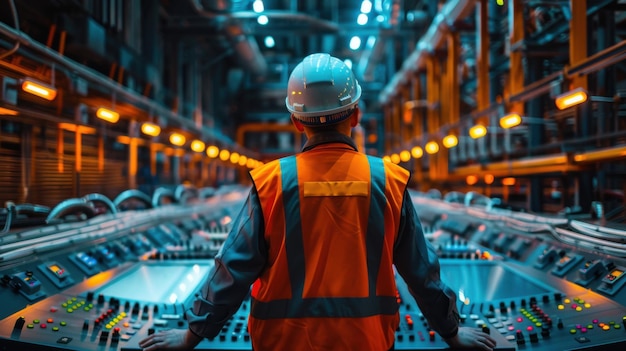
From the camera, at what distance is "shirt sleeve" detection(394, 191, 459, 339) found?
1.49 metres

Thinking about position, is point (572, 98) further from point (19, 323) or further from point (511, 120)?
point (19, 323)

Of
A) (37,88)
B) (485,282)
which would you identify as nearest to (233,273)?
(485,282)

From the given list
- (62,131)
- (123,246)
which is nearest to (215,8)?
(62,131)

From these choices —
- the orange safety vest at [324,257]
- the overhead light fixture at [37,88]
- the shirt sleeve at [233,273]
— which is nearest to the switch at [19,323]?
the shirt sleeve at [233,273]

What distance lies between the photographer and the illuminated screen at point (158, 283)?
229 cm

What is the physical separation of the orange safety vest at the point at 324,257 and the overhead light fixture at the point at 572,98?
2066 millimetres

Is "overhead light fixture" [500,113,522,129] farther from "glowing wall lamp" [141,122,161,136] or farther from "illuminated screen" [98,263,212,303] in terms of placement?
"glowing wall lamp" [141,122,161,136]

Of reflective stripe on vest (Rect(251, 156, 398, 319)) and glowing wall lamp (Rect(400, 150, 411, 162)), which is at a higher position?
glowing wall lamp (Rect(400, 150, 411, 162))

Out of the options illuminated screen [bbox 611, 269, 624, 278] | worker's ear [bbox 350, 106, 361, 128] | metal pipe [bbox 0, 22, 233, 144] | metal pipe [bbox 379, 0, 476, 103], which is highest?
metal pipe [bbox 379, 0, 476, 103]

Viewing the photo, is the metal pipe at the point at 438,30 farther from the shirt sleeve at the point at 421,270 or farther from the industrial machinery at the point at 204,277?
the shirt sleeve at the point at 421,270

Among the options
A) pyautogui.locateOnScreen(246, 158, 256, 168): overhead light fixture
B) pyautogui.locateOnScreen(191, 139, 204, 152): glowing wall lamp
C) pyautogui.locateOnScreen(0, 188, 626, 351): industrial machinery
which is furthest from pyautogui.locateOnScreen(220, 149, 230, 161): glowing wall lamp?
pyautogui.locateOnScreen(0, 188, 626, 351): industrial machinery

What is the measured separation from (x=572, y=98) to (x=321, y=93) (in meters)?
2.19

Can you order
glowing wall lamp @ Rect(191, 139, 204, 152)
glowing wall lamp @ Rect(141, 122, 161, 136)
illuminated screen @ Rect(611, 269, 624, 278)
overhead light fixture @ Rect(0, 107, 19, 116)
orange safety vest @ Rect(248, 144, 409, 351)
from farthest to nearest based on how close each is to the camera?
glowing wall lamp @ Rect(191, 139, 204, 152), glowing wall lamp @ Rect(141, 122, 161, 136), overhead light fixture @ Rect(0, 107, 19, 116), illuminated screen @ Rect(611, 269, 624, 278), orange safety vest @ Rect(248, 144, 409, 351)

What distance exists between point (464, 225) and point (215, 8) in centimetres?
680
